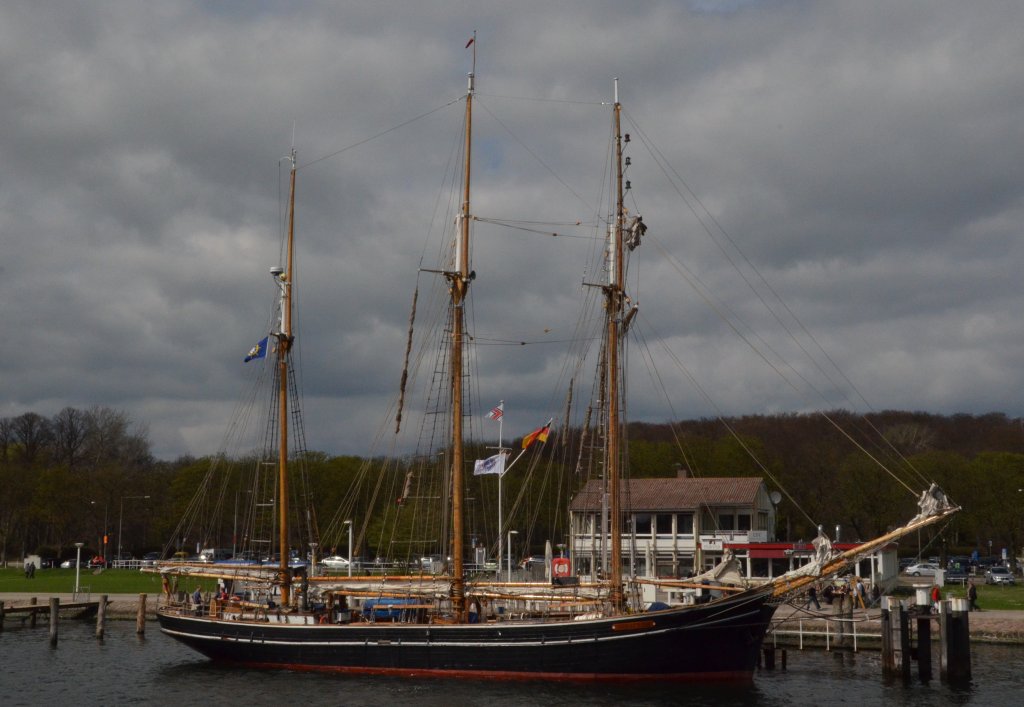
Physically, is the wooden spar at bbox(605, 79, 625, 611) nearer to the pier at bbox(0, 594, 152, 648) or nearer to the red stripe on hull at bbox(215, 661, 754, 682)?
the red stripe on hull at bbox(215, 661, 754, 682)

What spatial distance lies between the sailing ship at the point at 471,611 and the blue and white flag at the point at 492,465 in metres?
10.2

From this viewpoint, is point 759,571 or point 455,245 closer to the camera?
point 455,245

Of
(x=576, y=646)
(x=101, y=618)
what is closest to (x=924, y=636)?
(x=576, y=646)

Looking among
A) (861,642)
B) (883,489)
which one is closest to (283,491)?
(861,642)

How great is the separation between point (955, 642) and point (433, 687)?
18326 mm

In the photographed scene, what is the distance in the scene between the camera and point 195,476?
101m

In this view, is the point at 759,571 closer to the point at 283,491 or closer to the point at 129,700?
the point at 283,491

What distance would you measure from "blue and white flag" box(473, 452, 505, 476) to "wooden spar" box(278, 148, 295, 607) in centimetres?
1226

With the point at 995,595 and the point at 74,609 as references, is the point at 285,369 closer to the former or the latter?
the point at 74,609

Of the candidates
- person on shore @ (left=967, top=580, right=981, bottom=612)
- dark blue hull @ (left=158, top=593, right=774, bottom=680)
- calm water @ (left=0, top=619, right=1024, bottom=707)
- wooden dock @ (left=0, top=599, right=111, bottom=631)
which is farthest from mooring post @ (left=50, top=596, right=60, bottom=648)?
person on shore @ (left=967, top=580, right=981, bottom=612)

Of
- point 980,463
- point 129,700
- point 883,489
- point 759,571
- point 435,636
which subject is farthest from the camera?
point 980,463

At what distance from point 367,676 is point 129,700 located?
28.1 ft

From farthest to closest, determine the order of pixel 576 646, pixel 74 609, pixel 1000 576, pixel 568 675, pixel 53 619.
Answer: pixel 1000 576
pixel 74 609
pixel 53 619
pixel 568 675
pixel 576 646

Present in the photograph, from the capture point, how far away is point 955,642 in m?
37.0
